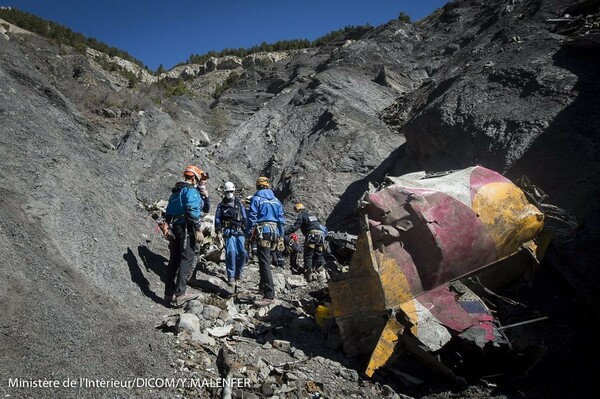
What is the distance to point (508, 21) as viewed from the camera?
13.4 m

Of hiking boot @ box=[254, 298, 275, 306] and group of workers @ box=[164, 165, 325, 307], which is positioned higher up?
group of workers @ box=[164, 165, 325, 307]

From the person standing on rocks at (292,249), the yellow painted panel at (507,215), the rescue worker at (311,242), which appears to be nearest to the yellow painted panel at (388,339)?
the yellow painted panel at (507,215)

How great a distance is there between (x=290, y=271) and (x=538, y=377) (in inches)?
220

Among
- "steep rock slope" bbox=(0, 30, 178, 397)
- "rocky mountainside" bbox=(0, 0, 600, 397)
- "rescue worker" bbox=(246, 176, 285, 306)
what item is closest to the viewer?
"steep rock slope" bbox=(0, 30, 178, 397)

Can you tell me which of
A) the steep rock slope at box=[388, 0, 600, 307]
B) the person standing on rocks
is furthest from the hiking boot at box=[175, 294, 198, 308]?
the steep rock slope at box=[388, 0, 600, 307]

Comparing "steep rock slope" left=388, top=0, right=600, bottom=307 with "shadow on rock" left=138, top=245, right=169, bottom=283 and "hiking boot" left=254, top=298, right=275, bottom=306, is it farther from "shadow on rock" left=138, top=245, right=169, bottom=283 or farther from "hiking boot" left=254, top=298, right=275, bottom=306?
"shadow on rock" left=138, top=245, right=169, bottom=283

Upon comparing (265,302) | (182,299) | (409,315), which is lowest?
(265,302)

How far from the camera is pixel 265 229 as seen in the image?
19.1 feet

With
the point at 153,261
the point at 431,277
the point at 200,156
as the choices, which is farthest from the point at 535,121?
the point at 200,156

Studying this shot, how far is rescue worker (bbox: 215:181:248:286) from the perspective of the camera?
622 centimetres

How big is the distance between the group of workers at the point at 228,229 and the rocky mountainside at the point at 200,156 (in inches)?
22.8

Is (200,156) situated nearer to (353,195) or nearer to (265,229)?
(353,195)

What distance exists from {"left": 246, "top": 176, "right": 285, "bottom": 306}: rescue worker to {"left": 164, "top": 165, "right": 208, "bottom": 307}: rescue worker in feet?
3.52

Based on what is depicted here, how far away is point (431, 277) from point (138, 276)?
12.7ft
